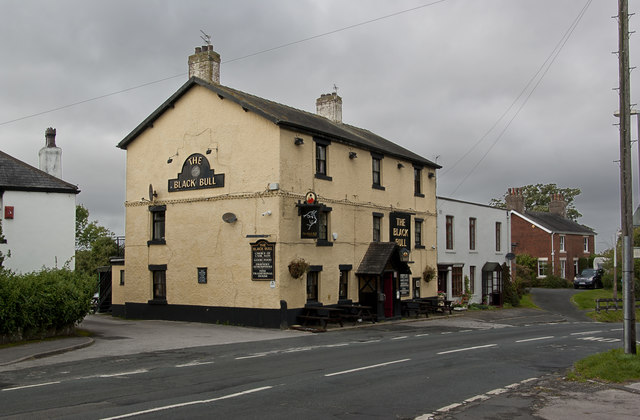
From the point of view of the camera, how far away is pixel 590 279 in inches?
2267

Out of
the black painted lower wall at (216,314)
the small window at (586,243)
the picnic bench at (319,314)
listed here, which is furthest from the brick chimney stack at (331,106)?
the small window at (586,243)

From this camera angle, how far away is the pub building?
24.5 meters

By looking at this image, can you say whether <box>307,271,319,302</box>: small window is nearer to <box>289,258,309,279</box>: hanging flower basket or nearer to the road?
<box>289,258,309,279</box>: hanging flower basket

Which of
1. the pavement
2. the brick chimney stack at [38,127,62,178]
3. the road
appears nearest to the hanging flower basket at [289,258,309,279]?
the pavement

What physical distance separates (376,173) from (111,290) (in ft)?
49.1

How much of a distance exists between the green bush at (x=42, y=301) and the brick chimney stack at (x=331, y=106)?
674 inches

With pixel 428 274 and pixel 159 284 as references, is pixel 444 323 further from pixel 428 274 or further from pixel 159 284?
pixel 159 284

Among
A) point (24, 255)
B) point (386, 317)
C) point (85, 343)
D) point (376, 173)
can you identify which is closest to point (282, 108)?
point (376, 173)

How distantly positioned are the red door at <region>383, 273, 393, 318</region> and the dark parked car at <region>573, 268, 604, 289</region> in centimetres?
3539

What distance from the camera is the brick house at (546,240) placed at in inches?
2462

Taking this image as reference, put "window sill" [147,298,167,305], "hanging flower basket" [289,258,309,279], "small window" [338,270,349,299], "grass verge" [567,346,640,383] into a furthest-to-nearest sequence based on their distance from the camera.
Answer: "small window" [338,270,349,299], "window sill" [147,298,167,305], "hanging flower basket" [289,258,309,279], "grass verge" [567,346,640,383]

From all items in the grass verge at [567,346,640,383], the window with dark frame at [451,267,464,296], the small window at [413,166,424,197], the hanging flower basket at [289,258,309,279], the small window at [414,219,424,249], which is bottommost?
the grass verge at [567,346,640,383]

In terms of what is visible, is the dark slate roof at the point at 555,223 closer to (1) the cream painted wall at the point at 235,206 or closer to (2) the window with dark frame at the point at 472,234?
(2) the window with dark frame at the point at 472,234

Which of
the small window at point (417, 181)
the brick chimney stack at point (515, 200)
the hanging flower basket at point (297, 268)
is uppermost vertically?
the brick chimney stack at point (515, 200)
